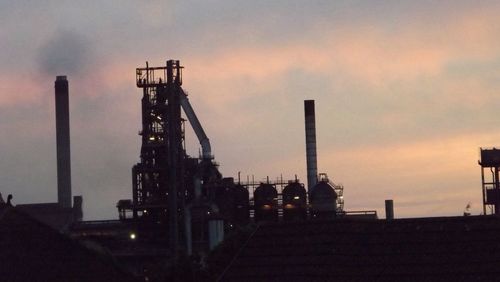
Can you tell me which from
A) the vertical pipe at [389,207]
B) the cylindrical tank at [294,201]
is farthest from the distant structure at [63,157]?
the vertical pipe at [389,207]

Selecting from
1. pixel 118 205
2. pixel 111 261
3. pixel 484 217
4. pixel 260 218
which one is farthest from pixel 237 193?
pixel 484 217

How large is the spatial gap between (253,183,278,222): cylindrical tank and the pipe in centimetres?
438

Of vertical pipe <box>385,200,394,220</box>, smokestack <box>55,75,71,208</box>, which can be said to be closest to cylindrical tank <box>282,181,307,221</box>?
vertical pipe <box>385,200,394,220</box>

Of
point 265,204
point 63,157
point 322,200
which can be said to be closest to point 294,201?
point 265,204

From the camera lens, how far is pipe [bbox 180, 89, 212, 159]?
250 ft

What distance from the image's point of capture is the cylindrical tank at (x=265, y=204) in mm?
77062

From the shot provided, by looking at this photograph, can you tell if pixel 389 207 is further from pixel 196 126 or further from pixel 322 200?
pixel 196 126

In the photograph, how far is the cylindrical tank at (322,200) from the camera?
7350 centimetres

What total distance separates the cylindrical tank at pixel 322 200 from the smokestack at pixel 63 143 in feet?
64.5

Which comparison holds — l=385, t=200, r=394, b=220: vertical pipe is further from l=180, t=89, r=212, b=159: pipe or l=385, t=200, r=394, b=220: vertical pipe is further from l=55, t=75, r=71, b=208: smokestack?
l=55, t=75, r=71, b=208: smokestack

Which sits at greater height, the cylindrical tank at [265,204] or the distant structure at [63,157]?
the distant structure at [63,157]

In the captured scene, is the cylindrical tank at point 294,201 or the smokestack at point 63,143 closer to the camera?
the cylindrical tank at point 294,201

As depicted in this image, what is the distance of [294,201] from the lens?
76375 mm

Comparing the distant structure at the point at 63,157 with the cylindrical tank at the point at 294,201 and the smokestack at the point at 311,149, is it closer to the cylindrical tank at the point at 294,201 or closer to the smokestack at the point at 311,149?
the cylindrical tank at the point at 294,201
